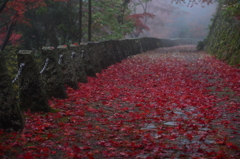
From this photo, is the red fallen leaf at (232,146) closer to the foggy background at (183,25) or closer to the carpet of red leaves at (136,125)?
the carpet of red leaves at (136,125)

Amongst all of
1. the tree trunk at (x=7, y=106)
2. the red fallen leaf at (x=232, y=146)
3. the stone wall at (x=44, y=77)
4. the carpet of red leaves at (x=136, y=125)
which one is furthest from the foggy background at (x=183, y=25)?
the red fallen leaf at (x=232, y=146)

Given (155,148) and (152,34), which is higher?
(152,34)

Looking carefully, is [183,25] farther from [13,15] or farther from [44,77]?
[44,77]

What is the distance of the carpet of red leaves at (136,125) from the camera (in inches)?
191

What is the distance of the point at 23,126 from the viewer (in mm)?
5688

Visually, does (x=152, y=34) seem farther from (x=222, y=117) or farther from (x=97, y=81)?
(x=222, y=117)

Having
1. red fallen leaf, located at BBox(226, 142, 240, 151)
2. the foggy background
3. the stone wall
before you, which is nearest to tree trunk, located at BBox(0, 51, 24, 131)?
the stone wall

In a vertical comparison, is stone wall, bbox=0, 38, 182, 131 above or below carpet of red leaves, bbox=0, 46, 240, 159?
above

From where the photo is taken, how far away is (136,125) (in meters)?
6.57

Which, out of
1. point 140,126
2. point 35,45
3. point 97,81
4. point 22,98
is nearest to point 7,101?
point 22,98

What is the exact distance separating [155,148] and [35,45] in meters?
21.0

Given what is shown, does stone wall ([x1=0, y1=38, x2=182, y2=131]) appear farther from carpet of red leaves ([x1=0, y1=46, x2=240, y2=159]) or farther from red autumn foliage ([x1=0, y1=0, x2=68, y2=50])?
red autumn foliage ([x1=0, y1=0, x2=68, y2=50])

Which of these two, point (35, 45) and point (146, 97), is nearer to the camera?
point (146, 97)

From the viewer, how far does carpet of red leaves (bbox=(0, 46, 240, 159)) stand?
15.9ft
